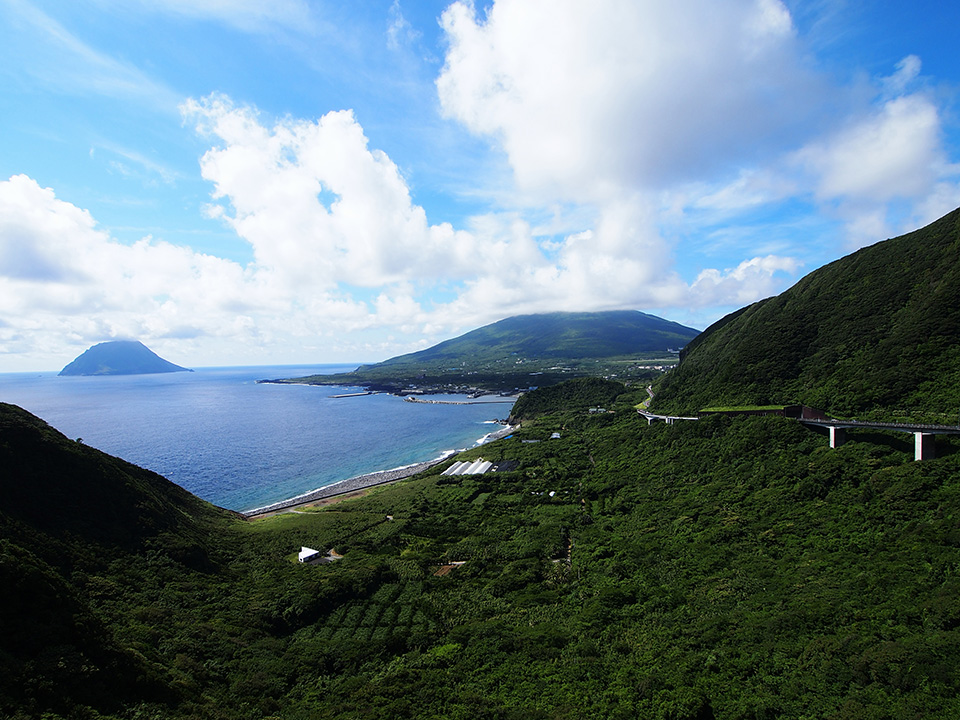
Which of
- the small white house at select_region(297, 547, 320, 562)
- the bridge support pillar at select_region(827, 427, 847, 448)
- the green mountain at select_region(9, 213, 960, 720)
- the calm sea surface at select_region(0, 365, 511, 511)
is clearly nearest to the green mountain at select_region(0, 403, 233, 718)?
the green mountain at select_region(9, 213, 960, 720)

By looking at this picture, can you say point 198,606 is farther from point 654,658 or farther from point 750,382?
point 750,382

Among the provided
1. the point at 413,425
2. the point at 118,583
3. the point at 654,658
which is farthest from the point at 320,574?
the point at 413,425

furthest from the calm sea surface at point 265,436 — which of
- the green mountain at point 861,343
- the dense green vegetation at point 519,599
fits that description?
the green mountain at point 861,343

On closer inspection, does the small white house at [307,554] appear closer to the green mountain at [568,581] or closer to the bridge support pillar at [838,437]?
the green mountain at [568,581]

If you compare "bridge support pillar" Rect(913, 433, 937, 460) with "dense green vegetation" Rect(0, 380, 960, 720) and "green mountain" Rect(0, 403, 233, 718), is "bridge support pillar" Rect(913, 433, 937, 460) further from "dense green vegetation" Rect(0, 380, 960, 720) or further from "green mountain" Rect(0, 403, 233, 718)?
"green mountain" Rect(0, 403, 233, 718)

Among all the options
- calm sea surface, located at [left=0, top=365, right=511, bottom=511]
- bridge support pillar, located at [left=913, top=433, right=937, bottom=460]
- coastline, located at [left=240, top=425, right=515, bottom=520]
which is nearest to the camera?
bridge support pillar, located at [left=913, top=433, right=937, bottom=460]

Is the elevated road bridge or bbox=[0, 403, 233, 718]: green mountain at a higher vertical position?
the elevated road bridge

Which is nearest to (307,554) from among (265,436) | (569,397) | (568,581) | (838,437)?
(568,581)
